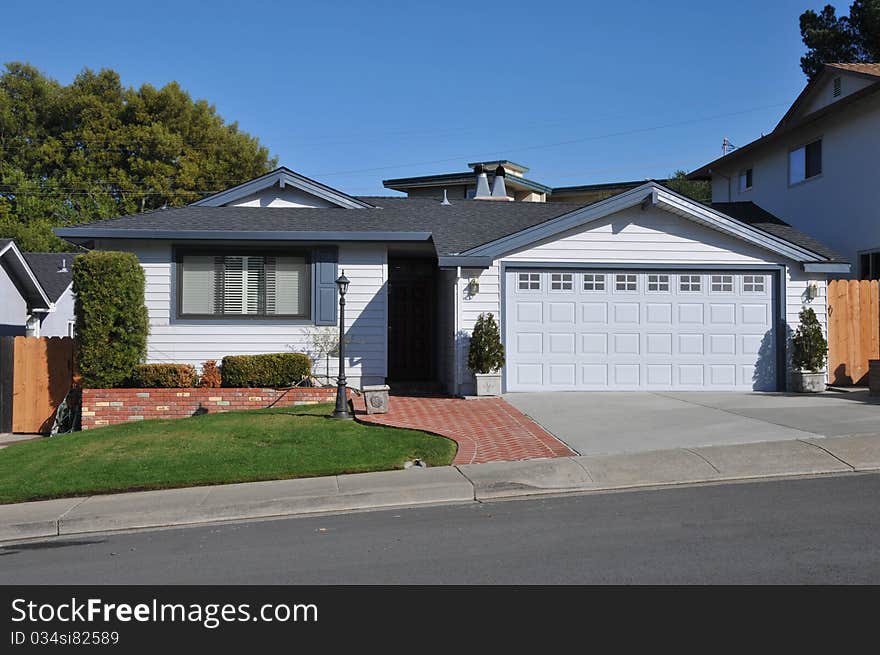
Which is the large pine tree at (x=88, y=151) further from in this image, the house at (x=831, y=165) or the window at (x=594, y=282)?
the window at (x=594, y=282)

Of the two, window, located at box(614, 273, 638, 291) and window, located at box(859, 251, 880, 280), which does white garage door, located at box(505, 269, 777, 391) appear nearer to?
window, located at box(614, 273, 638, 291)

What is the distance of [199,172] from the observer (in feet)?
137

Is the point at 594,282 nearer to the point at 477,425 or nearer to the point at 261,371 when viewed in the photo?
the point at 477,425

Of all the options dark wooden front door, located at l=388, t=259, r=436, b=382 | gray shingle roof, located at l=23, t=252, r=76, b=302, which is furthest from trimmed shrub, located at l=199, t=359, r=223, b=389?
gray shingle roof, located at l=23, t=252, r=76, b=302

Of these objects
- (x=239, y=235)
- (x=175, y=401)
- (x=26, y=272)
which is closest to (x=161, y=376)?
(x=175, y=401)

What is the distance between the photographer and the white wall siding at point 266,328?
1605cm

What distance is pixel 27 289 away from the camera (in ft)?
88.5

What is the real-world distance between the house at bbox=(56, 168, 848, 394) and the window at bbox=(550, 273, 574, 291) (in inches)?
1.1

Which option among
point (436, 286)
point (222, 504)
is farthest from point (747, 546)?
point (436, 286)

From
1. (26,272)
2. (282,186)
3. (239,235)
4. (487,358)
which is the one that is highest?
(282,186)

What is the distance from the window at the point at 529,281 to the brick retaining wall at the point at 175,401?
4288 millimetres

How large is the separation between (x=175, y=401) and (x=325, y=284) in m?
3.73
